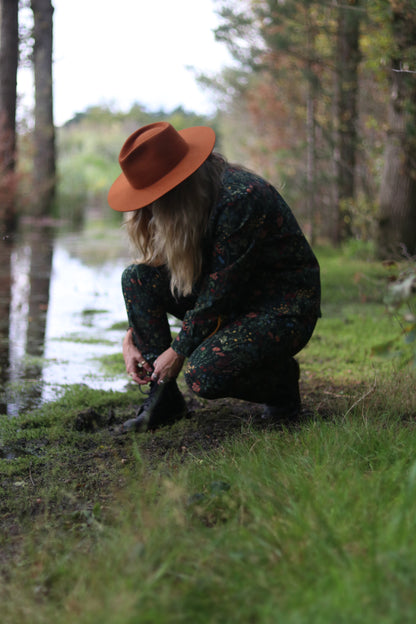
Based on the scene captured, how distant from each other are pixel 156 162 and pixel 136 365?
0.94 meters

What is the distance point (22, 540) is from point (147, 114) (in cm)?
5070

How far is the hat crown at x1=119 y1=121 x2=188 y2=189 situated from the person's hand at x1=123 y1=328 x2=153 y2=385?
0.77 m

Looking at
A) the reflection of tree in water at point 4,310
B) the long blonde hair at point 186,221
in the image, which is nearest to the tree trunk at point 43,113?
the reflection of tree in water at point 4,310

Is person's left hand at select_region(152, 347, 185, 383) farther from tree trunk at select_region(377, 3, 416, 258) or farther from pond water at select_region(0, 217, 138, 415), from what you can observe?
tree trunk at select_region(377, 3, 416, 258)

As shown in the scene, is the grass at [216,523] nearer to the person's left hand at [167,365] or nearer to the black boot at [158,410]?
the black boot at [158,410]

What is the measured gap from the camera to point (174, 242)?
238 centimetres

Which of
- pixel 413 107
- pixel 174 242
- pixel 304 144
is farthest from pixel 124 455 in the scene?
pixel 304 144

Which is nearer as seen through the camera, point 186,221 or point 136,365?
point 186,221

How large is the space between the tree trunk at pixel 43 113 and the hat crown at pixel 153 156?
38.5 ft

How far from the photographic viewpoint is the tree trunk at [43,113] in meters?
12.8

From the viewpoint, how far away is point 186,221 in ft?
7.68

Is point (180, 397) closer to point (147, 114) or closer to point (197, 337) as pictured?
point (197, 337)

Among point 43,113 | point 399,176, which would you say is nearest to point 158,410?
point 399,176

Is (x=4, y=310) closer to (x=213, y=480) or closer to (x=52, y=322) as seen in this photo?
(x=52, y=322)
